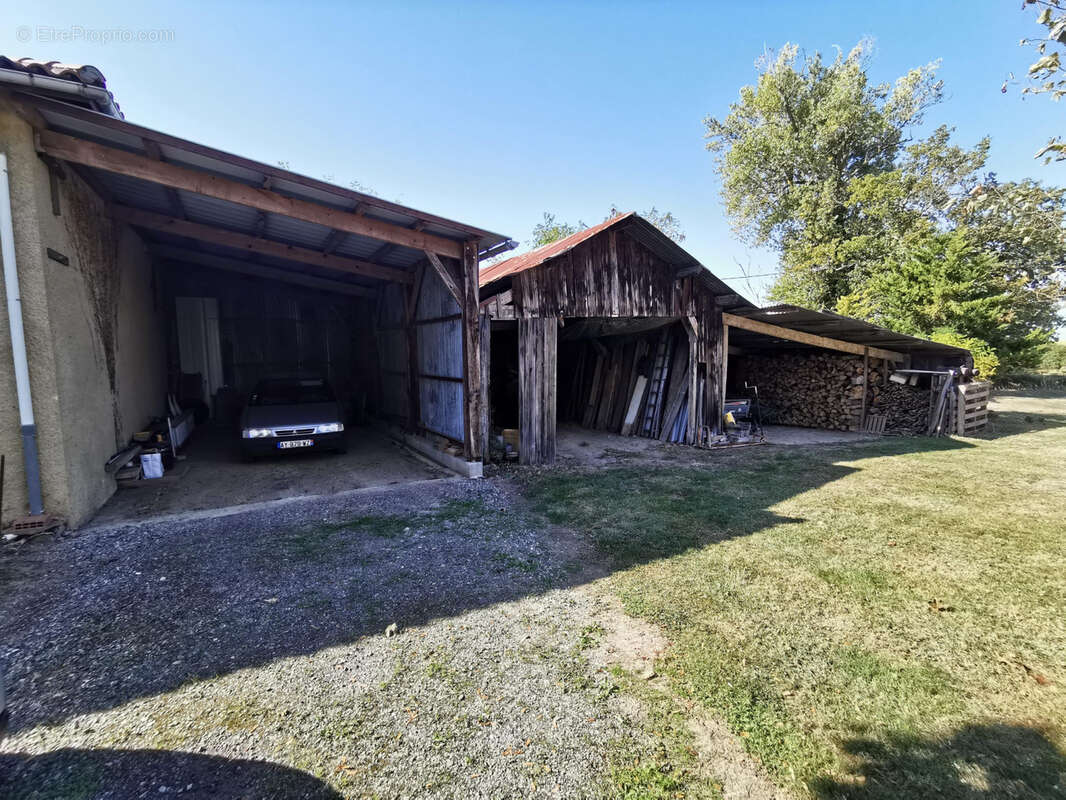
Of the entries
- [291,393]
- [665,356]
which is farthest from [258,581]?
[665,356]

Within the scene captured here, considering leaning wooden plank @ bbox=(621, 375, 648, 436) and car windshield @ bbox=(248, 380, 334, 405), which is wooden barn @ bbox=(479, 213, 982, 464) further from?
car windshield @ bbox=(248, 380, 334, 405)

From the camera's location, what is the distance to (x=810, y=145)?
21844 mm

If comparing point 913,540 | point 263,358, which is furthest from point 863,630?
point 263,358

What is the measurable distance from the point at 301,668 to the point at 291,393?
6.98 meters

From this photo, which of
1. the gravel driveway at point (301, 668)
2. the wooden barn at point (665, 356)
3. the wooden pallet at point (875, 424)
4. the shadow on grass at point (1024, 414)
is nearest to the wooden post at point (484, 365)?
the wooden barn at point (665, 356)

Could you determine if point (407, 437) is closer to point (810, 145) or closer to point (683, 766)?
point (683, 766)

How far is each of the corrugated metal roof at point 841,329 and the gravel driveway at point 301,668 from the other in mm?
7262

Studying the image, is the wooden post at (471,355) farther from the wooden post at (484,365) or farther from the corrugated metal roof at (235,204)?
the corrugated metal roof at (235,204)

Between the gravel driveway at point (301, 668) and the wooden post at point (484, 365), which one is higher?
the wooden post at point (484, 365)

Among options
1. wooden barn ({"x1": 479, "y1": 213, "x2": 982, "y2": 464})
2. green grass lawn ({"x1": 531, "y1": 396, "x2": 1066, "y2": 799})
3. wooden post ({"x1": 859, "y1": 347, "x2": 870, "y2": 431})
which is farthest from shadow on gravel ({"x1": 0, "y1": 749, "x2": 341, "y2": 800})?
wooden post ({"x1": 859, "y1": 347, "x2": 870, "y2": 431})

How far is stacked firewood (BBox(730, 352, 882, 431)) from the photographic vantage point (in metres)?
11.7

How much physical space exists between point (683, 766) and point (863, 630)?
1.91 m

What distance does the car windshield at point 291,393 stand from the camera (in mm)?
8594

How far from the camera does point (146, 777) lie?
207cm
